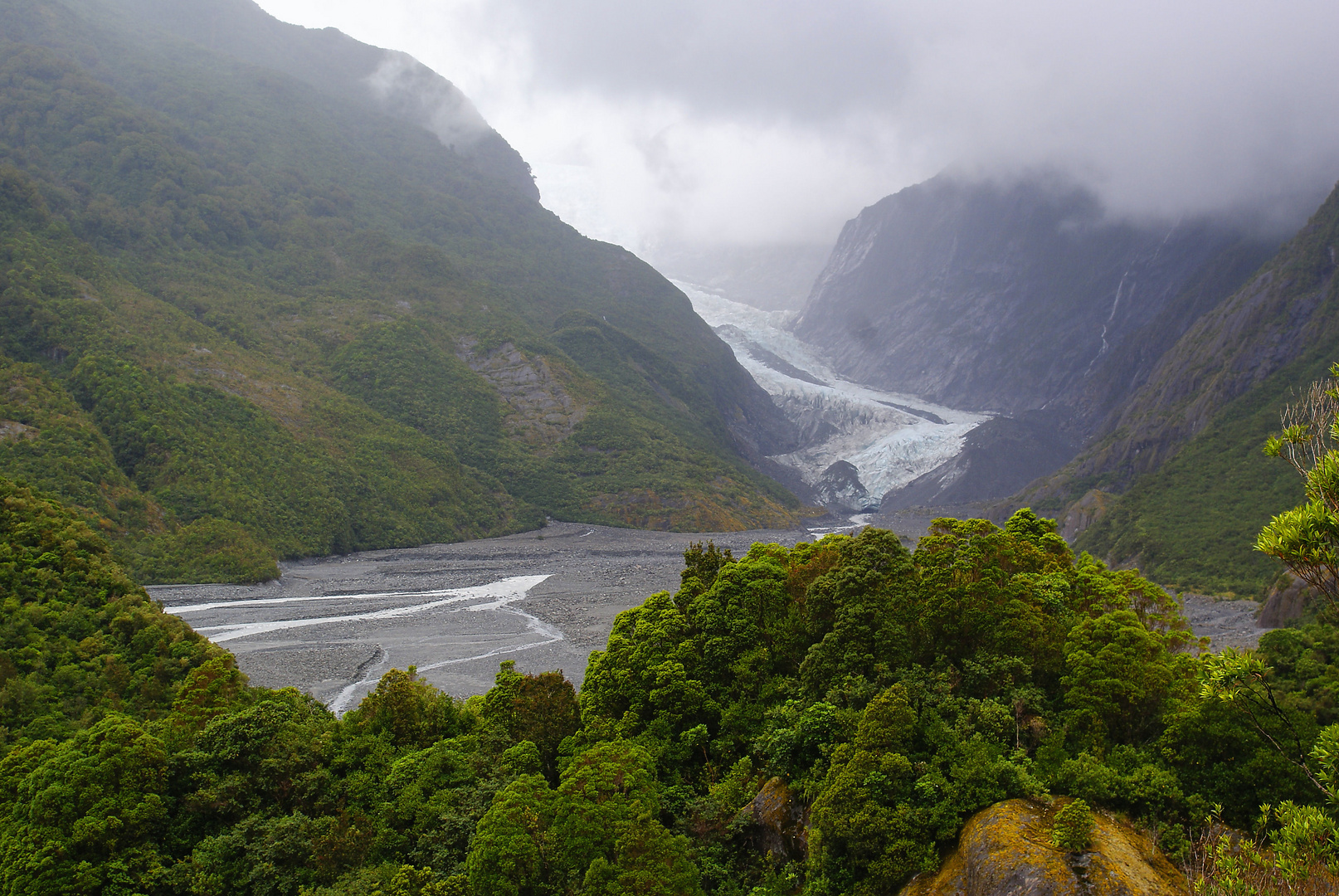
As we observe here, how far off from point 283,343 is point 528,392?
34920mm

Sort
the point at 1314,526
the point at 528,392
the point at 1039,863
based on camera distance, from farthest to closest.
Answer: the point at 528,392 < the point at 1039,863 < the point at 1314,526

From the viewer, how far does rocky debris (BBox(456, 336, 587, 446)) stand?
11875cm

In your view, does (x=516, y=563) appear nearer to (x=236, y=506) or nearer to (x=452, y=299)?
(x=236, y=506)

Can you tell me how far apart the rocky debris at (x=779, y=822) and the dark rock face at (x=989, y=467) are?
155521 millimetres

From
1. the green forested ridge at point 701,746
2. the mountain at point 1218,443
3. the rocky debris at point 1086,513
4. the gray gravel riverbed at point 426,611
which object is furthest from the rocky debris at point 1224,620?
the rocky debris at point 1086,513

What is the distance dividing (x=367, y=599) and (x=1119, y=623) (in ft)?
168

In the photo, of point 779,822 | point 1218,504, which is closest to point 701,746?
point 779,822

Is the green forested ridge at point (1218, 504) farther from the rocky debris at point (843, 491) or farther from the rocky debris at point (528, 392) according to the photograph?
the rocky debris at point (843, 491)

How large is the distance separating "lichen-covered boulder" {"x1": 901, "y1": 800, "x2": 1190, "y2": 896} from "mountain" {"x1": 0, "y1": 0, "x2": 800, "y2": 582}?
188 ft

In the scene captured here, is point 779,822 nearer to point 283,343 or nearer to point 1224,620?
point 1224,620

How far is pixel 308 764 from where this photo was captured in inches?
676

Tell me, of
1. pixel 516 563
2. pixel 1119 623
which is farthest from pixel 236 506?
pixel 1119 623

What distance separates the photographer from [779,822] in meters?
15.2

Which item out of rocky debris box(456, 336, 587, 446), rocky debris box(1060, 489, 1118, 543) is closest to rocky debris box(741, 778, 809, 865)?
rocky debris box(1060, 489, 1118, 543)
